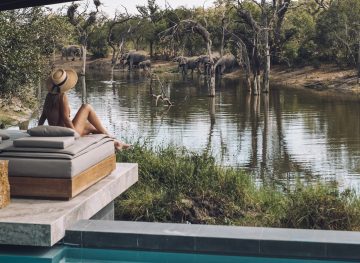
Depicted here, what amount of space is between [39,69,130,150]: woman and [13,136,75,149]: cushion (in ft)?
2.65

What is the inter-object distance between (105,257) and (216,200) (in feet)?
11.0

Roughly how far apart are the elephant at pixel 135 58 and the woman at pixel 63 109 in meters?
50.3

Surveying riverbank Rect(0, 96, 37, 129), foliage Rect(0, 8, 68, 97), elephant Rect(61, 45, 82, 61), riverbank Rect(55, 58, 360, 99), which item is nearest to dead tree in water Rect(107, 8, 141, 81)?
elephant Rect(61, 45, 82, 61)

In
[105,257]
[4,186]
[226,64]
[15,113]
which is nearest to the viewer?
[105,257]

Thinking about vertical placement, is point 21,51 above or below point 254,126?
above

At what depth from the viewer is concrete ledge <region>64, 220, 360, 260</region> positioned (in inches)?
210

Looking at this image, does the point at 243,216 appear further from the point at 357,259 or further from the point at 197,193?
the point at 357,259

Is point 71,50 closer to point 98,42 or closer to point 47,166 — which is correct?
point 98,42

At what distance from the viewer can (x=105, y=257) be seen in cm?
565

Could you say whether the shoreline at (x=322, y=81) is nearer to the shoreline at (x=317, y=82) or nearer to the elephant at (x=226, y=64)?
the shoreline at (x=317, y=82)

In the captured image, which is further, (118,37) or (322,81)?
(118,37)

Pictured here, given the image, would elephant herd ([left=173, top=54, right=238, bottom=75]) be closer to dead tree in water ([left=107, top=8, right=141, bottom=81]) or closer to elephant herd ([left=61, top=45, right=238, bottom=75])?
elephant herd ([left=61, top=45, right=238, bottom=75])

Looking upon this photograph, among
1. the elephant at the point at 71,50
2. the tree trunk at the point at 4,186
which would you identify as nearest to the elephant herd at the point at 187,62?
the elephant at the point at 71,50

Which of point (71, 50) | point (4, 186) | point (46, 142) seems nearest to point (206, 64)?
point (71, 50)
